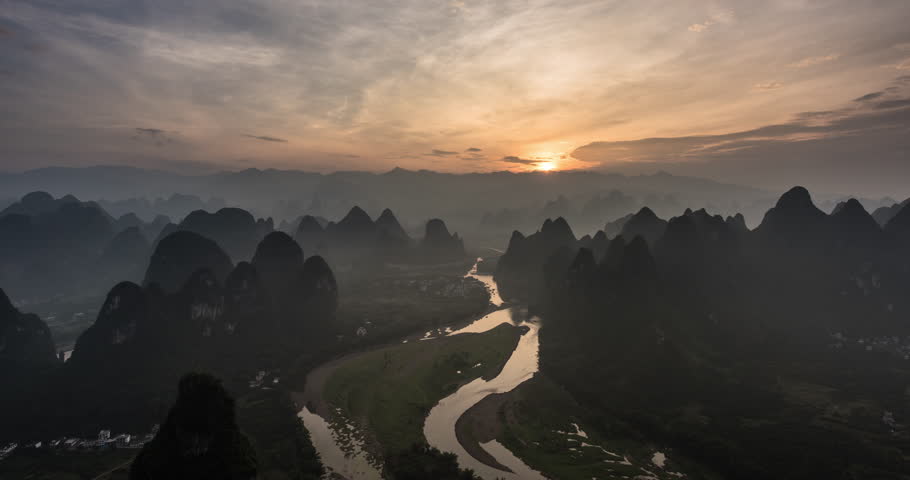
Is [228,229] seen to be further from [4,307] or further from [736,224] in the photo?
→ [736,224]

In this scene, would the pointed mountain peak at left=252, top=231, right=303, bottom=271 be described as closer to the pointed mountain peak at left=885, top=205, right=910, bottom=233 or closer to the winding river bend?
the winding river bend

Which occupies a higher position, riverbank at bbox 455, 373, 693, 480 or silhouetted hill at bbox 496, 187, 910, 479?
silhouetted hill at bbox 496, 187, 910, 479

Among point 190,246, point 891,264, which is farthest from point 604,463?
point 190,246

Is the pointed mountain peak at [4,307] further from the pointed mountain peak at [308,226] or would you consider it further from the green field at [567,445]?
the pointed mountain peak at [308,226]

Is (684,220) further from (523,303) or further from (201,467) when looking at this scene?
(201,467)

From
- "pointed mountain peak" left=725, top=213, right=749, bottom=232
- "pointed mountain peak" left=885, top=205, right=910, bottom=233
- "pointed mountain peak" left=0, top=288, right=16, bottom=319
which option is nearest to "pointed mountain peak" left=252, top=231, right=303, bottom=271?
"pointed mountain peak" left=0, top=288, right=16, bottom=319

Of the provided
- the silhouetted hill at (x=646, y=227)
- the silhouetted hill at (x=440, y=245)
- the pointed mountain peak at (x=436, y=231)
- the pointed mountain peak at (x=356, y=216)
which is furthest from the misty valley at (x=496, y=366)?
the pointed mountain peak at (x=356, y=216)
